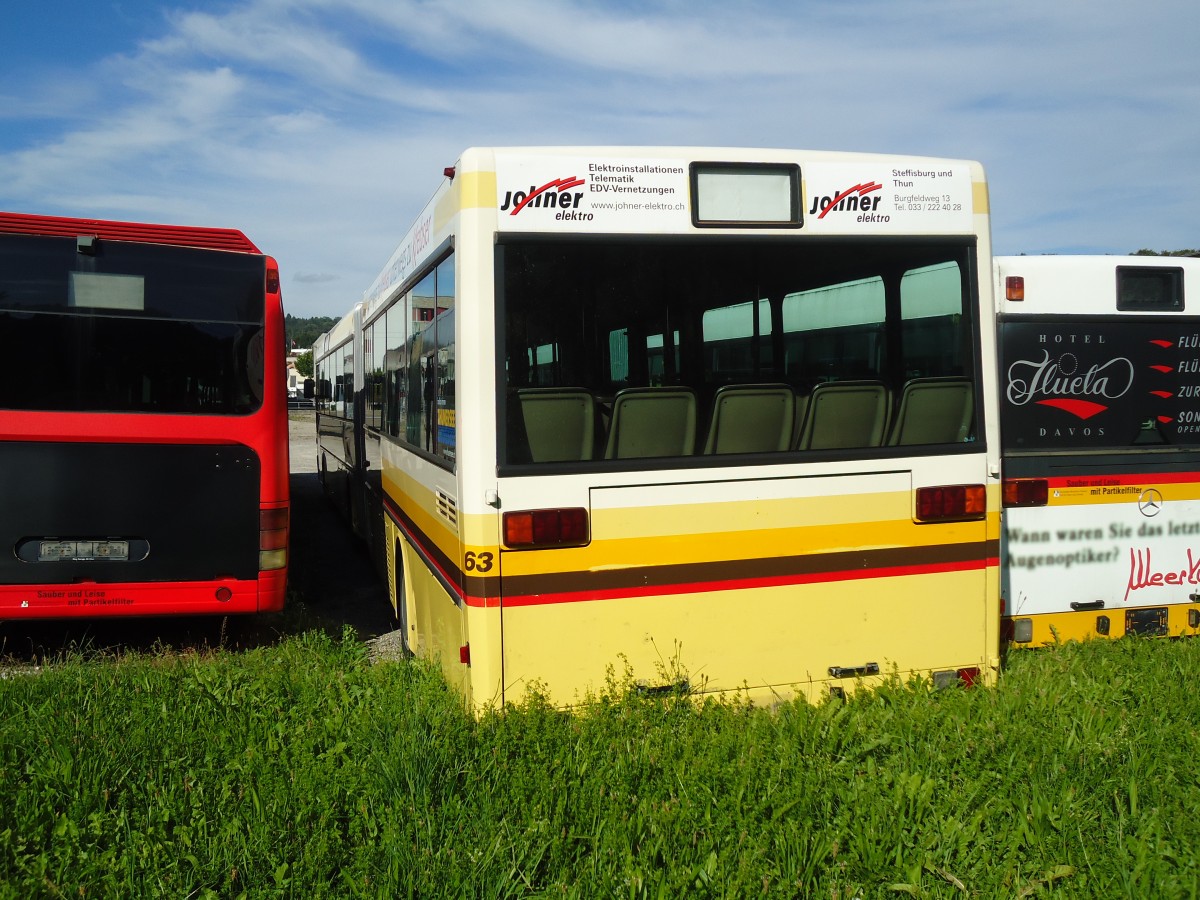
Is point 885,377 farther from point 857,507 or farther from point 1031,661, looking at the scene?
point 1031,661

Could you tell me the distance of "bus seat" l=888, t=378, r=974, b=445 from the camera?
15.9 ft

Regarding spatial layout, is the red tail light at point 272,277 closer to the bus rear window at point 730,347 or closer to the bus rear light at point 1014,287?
the bus rear window at point 730,347

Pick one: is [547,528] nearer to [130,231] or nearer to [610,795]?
[610,795]

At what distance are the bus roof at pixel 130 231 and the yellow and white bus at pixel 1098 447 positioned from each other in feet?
16.2

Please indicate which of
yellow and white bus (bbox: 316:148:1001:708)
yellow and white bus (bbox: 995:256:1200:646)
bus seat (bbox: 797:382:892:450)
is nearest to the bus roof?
yellow and white bus (bbox: 316:148:1001:708)

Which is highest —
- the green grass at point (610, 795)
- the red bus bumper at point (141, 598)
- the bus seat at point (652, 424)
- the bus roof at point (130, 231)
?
the bus roof at point (130, 231)

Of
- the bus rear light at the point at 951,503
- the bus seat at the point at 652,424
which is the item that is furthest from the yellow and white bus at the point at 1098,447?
the bus seat at the point at 652,424

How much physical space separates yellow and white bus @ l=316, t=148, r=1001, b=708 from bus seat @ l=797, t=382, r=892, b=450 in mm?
11

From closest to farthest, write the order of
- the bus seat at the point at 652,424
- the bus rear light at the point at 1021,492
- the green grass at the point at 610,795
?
the green grass at the point at 610,795
the bus seat at the point at 652,424
the bus rear light at the point at 1021,492

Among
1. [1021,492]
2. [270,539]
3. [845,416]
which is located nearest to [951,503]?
[845,416]

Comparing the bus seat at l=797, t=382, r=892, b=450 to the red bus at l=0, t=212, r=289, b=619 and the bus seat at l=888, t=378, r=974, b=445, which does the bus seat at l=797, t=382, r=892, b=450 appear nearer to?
the bus seat at l=888, t=378, r=974, b=445

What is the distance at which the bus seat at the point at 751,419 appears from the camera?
15.0 ft

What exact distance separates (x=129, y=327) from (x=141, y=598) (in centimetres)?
170

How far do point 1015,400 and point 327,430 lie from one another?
459 inches
